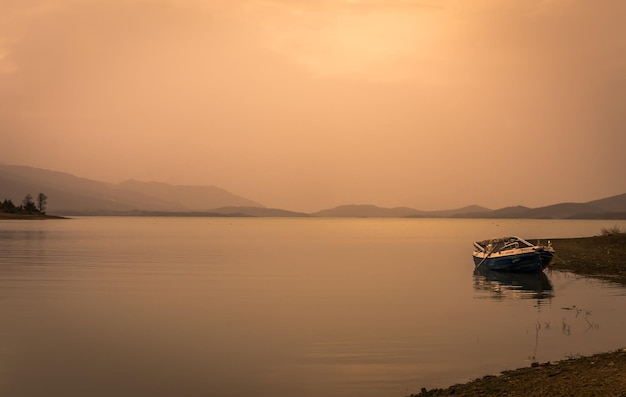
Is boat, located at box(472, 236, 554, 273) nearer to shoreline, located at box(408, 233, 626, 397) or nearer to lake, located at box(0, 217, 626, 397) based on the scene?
lake, located at box(0, 217, 626, 397)

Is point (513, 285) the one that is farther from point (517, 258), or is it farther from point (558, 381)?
point (558, 381)

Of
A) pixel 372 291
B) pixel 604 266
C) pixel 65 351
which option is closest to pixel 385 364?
pixel 65 351

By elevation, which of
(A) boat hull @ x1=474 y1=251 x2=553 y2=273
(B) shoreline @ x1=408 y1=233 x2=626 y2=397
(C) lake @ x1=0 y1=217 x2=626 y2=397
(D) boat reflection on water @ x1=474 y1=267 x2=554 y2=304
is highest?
(A) boat hull @ x1=474 y1=251 x2=553 y2=273

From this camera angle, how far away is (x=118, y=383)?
17.6m

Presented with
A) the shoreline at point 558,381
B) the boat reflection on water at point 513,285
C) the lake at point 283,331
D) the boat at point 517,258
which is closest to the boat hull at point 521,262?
the boat at point 517,258

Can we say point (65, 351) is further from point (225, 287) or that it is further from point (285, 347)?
point (225, 287)

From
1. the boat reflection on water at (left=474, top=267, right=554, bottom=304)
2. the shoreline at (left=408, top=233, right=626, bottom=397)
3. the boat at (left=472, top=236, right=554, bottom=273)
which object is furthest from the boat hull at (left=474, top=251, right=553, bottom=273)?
the shoreline at (left=408, top=233, right=626, bottom=397)

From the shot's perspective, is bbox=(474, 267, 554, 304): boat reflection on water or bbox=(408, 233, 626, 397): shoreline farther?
bbox=(474, 267, 554, 304): boat reflection on water

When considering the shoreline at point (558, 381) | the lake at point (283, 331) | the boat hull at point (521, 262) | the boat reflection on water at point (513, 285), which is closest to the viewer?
the shoreline at point (558, 381)

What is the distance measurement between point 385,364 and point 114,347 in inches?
421

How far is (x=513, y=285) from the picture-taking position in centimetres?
4497

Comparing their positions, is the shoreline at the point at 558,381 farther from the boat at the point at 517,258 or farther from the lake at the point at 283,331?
the boat at the point at 517,258

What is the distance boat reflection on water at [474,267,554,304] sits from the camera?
38.7 metres

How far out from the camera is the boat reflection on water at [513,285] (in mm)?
38719
